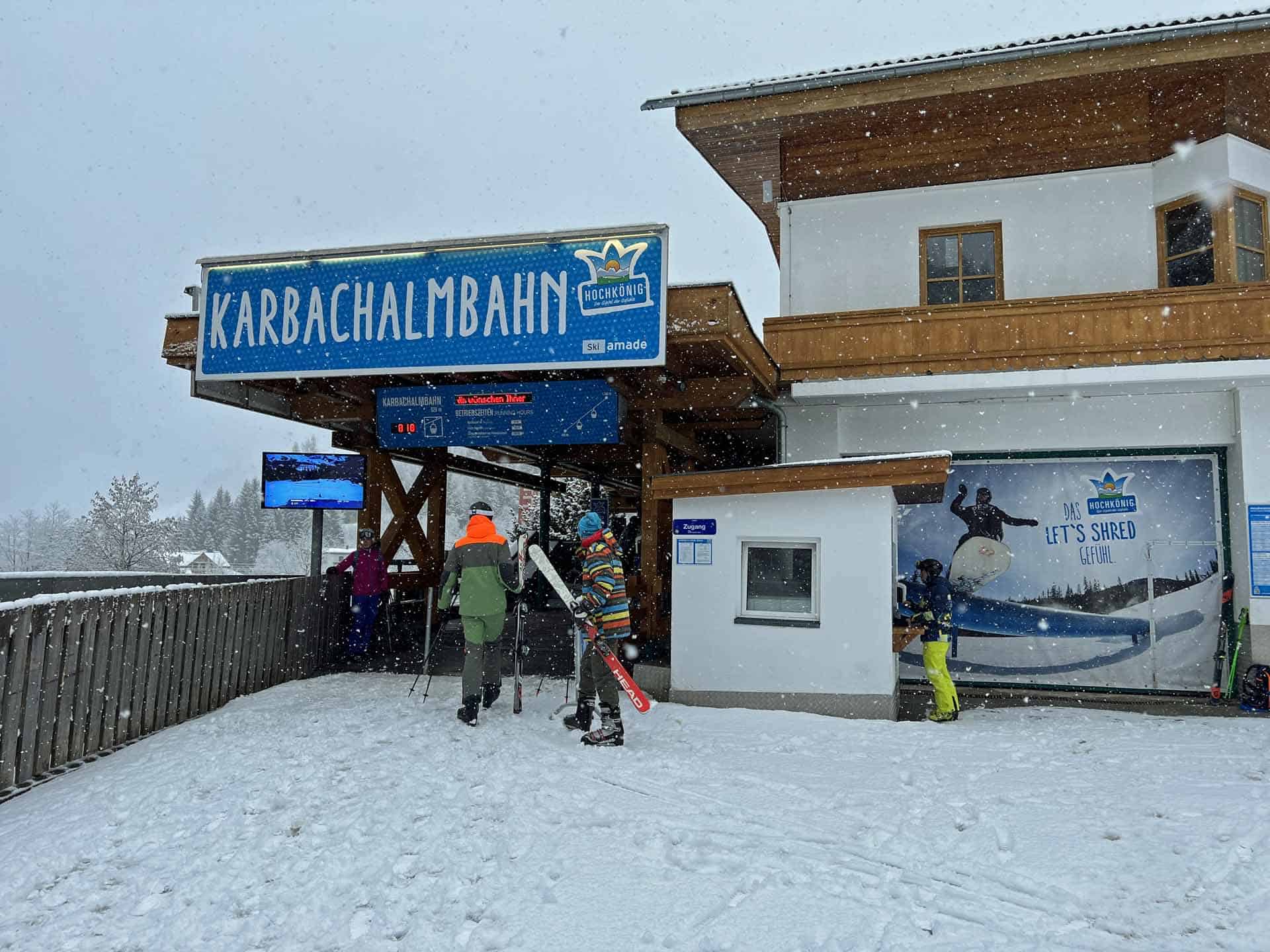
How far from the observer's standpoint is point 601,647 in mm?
7184

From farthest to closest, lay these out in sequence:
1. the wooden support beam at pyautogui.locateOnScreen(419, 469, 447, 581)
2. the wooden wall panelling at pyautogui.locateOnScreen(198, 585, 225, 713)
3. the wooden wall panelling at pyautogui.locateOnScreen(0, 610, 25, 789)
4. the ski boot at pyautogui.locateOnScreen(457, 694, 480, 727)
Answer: the wooden support beam at pyautogui.locateOnScreen(419, 469, 447, 581)
the wooden wall panelling at pyautogui.locateOnScreen(198, 585, 225, 713)
the ski boot at pyautogui.locateOnScreen(457, 694, 480, 727)
the wooden wall panelling at pyautogui.locateOnScreen(0, 610, 25, 789)

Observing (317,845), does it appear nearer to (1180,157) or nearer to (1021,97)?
(1021,97)

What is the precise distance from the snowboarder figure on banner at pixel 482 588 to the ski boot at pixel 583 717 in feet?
3.22

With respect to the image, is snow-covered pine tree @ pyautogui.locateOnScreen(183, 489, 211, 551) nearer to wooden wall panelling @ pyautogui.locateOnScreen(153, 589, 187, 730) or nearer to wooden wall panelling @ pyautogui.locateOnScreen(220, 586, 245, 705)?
wooden wall panelling @ pyautogui.locateOnScreen(220, 586, 245, 705)

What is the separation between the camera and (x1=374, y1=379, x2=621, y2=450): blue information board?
1066 centimetres

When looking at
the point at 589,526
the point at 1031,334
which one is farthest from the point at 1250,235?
the point at 589,526

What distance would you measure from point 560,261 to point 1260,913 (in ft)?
26.3

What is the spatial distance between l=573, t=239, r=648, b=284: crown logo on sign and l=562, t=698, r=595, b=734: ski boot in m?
4.52

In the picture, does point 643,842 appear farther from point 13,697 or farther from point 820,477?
point 820,477

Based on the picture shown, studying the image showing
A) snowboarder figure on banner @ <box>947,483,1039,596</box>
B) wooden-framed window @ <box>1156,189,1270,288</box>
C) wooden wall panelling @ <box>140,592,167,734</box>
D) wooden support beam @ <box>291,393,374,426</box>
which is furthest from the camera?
wooden support beam @ <box>291,393,374,426</box>

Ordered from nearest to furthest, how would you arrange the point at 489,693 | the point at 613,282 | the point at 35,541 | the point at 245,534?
the point at 489,693, the point at 613,282, the point at 245,534, the point at 35,541

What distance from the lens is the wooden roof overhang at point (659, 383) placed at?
9.28 meters

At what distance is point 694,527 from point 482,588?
2.54m

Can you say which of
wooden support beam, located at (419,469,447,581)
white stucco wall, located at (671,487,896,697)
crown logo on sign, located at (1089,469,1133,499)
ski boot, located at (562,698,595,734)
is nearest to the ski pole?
ski boot, located at (562,698,595,734)
